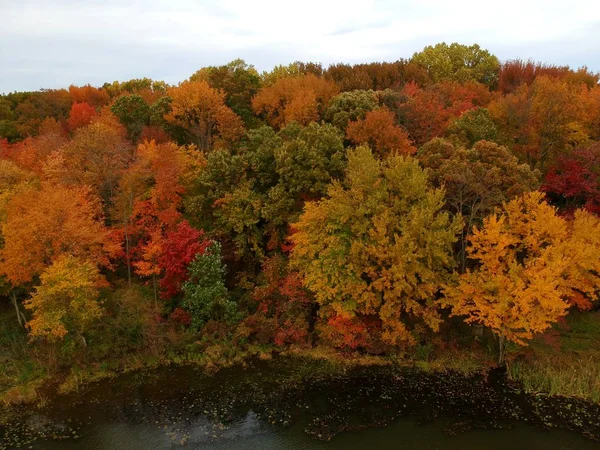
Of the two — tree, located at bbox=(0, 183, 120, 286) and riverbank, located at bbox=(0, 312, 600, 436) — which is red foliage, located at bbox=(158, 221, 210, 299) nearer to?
tree, located at bbox=(0, 183, 120, 286)

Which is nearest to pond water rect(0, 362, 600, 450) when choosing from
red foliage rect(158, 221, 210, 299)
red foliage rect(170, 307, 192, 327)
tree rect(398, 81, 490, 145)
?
red foliage rect(170, 307, 192, 327)

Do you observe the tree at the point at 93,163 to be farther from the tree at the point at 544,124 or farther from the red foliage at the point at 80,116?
the tree at the point at 544,124

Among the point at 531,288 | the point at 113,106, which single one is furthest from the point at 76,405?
the point at 113,106

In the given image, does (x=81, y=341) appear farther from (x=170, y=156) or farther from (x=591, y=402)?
(x=591, y=402)

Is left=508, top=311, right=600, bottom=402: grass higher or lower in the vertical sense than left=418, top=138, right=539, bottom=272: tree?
lower

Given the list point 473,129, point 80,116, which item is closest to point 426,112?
point 473,129

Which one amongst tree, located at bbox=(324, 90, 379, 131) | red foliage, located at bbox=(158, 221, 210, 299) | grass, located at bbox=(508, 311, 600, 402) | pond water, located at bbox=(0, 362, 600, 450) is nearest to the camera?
pond water, located at bbox=(0, 362, 600, 450)
